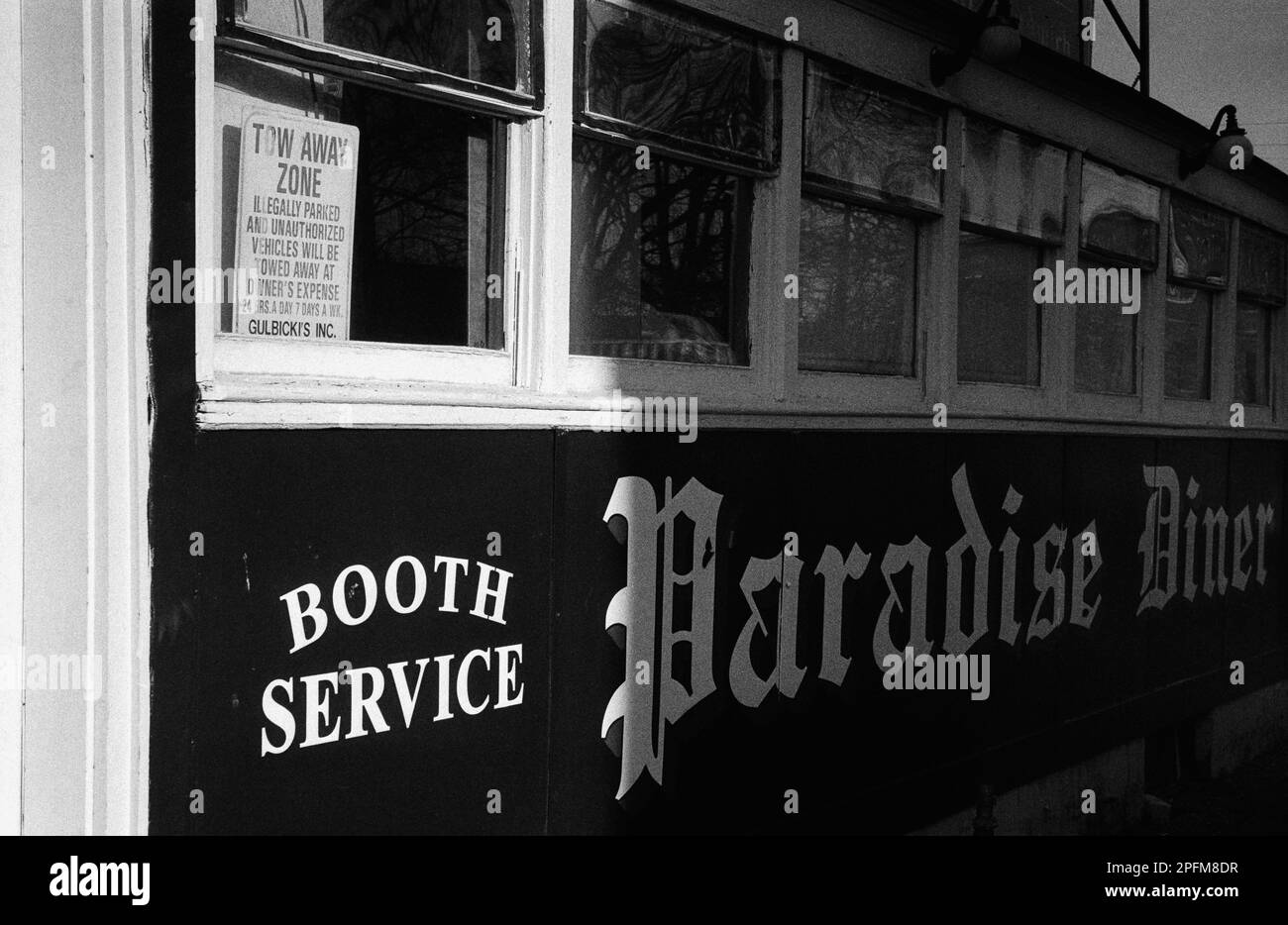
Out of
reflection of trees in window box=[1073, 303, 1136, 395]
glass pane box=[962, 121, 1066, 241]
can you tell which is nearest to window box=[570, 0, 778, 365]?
glass pane box=[962, 121, 1066, 241]

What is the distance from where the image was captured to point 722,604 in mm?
3752

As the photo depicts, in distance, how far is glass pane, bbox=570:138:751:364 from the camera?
3.41 metres

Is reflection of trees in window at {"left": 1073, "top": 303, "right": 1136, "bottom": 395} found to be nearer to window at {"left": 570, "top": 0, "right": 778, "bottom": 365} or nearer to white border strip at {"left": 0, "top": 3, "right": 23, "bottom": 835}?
window at {"left": 570, "top": 0, "right": 778, "bottom": 365}

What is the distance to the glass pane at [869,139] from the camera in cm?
412

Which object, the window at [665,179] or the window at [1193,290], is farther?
the window at [1193,290]

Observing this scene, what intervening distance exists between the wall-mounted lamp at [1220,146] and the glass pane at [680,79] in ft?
11.1

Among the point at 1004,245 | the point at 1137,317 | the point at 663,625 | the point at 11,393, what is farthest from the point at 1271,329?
the point at 11,393

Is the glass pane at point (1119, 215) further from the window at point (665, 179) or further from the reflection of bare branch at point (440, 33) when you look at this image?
the reflection of bare branch at point (440, 33)

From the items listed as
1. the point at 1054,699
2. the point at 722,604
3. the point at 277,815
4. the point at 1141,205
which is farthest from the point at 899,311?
the point at 277,815

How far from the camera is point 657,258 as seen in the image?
12.0ft

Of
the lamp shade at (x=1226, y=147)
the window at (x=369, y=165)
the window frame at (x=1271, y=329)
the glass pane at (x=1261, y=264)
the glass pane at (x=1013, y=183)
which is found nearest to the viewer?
the window at (x=369, y=165)

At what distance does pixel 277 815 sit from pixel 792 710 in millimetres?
1792

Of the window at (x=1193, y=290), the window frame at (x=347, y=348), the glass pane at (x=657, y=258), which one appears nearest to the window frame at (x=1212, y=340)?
the window at (x=1193, y=290)

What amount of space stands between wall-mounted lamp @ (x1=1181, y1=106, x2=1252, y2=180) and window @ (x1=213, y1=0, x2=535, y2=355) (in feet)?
14.5
